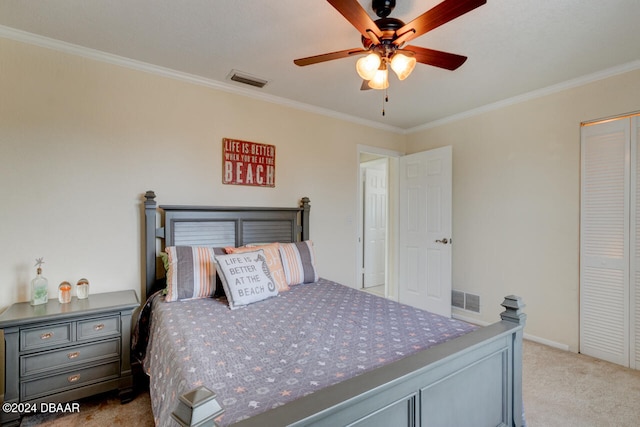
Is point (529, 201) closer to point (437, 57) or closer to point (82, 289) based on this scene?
point (437, 57)

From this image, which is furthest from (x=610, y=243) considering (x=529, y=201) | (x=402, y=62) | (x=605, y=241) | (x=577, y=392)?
(x=402, y=62)

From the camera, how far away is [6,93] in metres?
2.05

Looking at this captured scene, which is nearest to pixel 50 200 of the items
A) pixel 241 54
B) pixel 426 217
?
pixel 241 54

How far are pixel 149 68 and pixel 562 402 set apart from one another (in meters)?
4.01

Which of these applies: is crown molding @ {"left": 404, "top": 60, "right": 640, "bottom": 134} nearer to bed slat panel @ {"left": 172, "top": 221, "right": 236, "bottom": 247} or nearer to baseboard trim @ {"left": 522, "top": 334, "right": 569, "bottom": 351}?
baseboard trim @ {"left": 522, "top": 334, "right": 569, "bottom": 351}

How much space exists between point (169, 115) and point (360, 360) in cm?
249

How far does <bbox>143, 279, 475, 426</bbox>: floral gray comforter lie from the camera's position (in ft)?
3.75

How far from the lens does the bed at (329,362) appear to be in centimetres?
97

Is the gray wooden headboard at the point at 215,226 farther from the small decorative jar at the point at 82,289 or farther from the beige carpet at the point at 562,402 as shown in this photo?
the beige carpet at the point at 562,402

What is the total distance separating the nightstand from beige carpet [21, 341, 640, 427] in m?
0.13

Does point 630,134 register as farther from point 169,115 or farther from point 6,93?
point 6,93

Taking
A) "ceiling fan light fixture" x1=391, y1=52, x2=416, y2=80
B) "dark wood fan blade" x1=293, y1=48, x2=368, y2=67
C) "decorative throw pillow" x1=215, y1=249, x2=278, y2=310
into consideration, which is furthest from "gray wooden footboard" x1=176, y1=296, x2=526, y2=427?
"dark wood fan blade" x1=293, y1=48, x2=368, y2=67

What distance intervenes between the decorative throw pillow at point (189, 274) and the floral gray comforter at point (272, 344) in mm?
90

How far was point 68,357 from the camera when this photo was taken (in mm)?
1932
